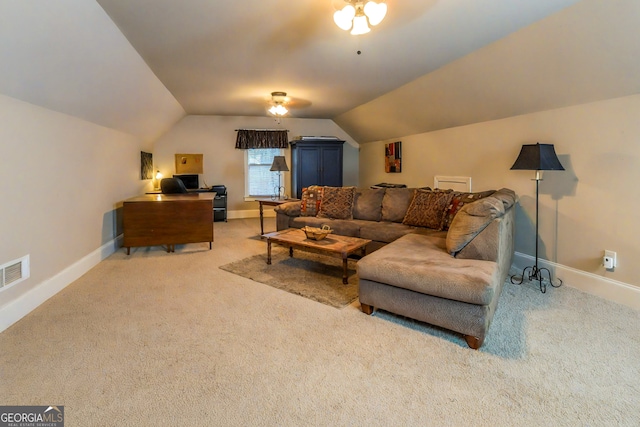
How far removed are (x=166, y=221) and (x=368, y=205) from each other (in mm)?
2683

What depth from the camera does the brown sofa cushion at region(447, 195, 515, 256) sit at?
7.95 feet

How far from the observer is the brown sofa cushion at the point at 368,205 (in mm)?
4391

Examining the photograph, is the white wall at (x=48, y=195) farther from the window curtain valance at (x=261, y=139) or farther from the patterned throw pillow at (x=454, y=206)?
the patterned throw pillow at (x=454, y=206)

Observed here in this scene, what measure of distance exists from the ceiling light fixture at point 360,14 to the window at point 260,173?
5175 mm

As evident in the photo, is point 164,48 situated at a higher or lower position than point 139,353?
higher

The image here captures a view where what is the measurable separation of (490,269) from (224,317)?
1.91 metres

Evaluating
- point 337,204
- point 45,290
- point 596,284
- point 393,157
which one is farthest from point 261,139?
point 596,284

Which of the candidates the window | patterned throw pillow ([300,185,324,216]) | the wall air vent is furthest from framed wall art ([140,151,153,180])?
the wall air vent

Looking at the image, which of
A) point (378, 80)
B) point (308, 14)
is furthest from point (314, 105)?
point (308, 14)

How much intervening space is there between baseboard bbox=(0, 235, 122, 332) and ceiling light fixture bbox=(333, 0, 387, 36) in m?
2.99

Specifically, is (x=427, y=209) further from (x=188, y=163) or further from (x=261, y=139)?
(x=188, y=163)

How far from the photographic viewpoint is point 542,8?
7.43 ft

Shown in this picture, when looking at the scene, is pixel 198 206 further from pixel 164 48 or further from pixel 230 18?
pixel 230 18

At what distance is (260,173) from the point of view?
7238 millimetres
